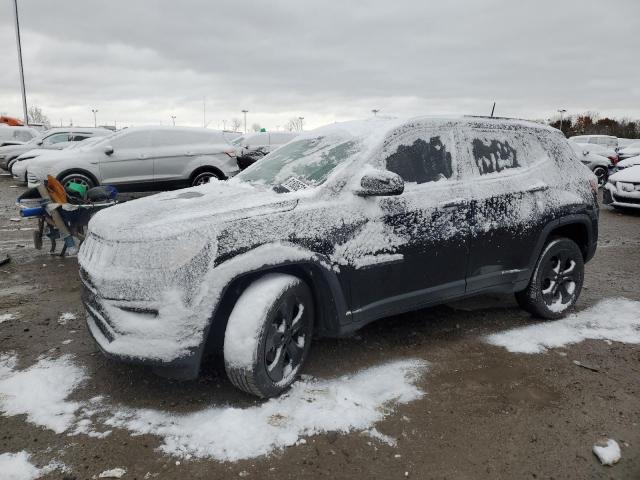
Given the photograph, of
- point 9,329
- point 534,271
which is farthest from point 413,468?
point 9,329

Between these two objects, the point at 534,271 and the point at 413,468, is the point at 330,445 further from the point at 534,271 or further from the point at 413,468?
the point at 534,271

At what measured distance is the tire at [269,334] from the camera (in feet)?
9.01

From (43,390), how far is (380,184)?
98.1 inches

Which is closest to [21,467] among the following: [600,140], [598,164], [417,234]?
[417,234]

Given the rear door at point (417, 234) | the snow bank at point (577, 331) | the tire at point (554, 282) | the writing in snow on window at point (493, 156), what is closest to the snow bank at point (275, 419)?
the rear door at point (417, 234)

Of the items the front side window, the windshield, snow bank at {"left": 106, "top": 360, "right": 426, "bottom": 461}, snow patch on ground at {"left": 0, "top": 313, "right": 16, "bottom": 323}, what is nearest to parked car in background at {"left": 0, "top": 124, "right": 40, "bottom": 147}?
the front side window

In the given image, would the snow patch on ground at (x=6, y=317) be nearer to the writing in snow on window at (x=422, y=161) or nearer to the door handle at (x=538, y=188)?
the writing in snow on window at (x=422, y=161)

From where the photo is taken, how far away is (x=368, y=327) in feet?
13.7

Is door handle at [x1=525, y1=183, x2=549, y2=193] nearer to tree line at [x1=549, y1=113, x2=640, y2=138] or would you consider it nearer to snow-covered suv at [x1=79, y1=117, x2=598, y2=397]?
snow-covered suv at [x1=79, y1=117, x2=598, y2=397]

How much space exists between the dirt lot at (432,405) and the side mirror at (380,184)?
1.24 m

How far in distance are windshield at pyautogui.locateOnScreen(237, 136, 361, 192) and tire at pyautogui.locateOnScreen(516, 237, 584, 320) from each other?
80.0 inches

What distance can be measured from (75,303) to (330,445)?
10.7 ft

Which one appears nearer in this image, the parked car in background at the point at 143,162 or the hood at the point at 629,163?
the parked car in background at the point at 143,162

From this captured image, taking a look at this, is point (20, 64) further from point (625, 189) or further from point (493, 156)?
point (493, 156)
